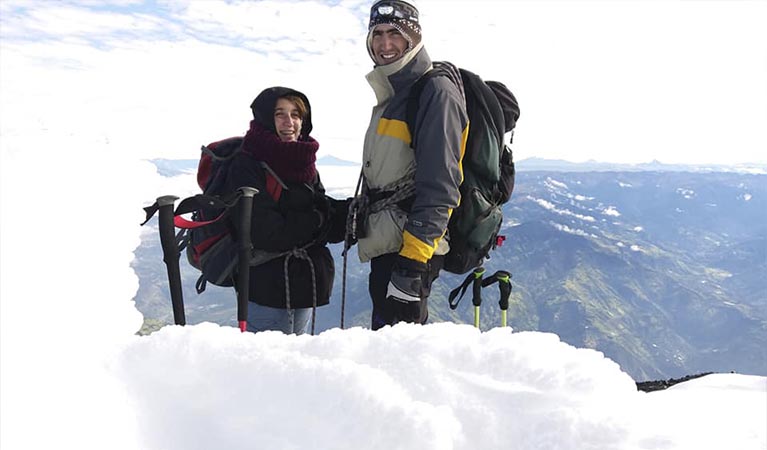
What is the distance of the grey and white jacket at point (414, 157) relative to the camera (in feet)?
13.7

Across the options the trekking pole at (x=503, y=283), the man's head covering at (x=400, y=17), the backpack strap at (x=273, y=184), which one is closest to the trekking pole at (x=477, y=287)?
the trekking pole at (x=503, y=283)

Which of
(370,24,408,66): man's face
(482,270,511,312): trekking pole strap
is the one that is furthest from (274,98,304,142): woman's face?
(482,270,511,312): trekking pole strap

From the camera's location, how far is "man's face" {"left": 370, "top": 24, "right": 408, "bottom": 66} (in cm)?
448

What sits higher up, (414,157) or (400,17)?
(400,17)

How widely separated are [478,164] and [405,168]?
671 millimetres

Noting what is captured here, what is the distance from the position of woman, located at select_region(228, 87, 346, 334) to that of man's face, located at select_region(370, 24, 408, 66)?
1183 millimetres

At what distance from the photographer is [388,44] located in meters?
4.50

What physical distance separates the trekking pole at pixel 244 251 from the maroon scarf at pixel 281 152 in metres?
0.54

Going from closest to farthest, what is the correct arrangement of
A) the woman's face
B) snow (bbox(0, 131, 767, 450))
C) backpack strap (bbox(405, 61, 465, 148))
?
snow (bbox(0, 131, 767, 450)) < backpack strap (bbox(405, 61, 465, 148)) < the woman's face

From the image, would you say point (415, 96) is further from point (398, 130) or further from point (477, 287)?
point (477, 287)

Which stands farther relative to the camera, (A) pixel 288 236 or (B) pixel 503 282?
(B) pixel 503 282

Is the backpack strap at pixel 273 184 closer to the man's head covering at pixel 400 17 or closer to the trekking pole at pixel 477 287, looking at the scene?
the man's head covering at pixel 400 17

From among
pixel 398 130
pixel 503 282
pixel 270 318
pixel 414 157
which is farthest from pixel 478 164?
pixel 270 318

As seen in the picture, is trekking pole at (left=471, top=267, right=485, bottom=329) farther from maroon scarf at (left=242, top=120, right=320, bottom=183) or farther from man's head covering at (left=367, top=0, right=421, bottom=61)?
man's head covering at (left=367, top=0, right=421, bottom=61)
